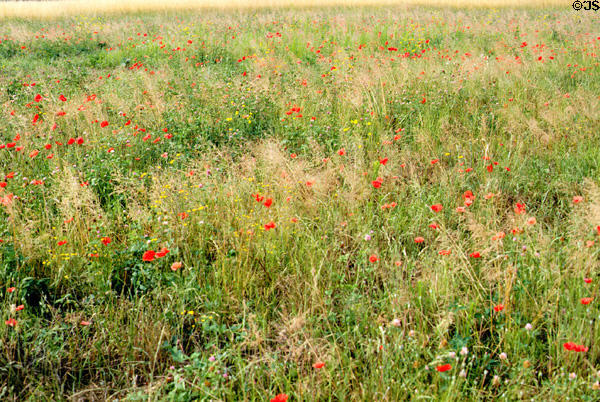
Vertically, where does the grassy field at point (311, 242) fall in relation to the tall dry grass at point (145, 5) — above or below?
below

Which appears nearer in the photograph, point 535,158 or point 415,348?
point 415,348

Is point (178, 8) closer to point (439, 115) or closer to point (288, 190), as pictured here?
point (439, 115)

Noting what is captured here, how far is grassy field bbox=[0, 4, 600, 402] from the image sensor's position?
6.68 ft

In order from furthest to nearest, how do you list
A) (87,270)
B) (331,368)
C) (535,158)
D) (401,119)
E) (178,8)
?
1. (178,8)
2. (401,119)
3. (535,158)
4. (87,270)
5. (331,368)

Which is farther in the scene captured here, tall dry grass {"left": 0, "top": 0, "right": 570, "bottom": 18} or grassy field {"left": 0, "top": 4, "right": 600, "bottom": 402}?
tall dry grass {"left": 0, "top": 0, "right": 570, "bottom": 18}

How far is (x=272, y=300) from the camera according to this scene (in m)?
2.53

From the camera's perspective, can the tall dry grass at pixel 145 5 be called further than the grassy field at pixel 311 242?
Yes

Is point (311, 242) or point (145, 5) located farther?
point (145, 5)

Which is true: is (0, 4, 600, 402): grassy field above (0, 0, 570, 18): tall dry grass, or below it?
below

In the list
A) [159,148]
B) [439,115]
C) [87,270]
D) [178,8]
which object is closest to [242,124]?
[159,148]

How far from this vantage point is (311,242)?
110 inches

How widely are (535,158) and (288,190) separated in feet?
7.52

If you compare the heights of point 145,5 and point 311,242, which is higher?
point 145,5

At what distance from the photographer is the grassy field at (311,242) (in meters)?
2.04
